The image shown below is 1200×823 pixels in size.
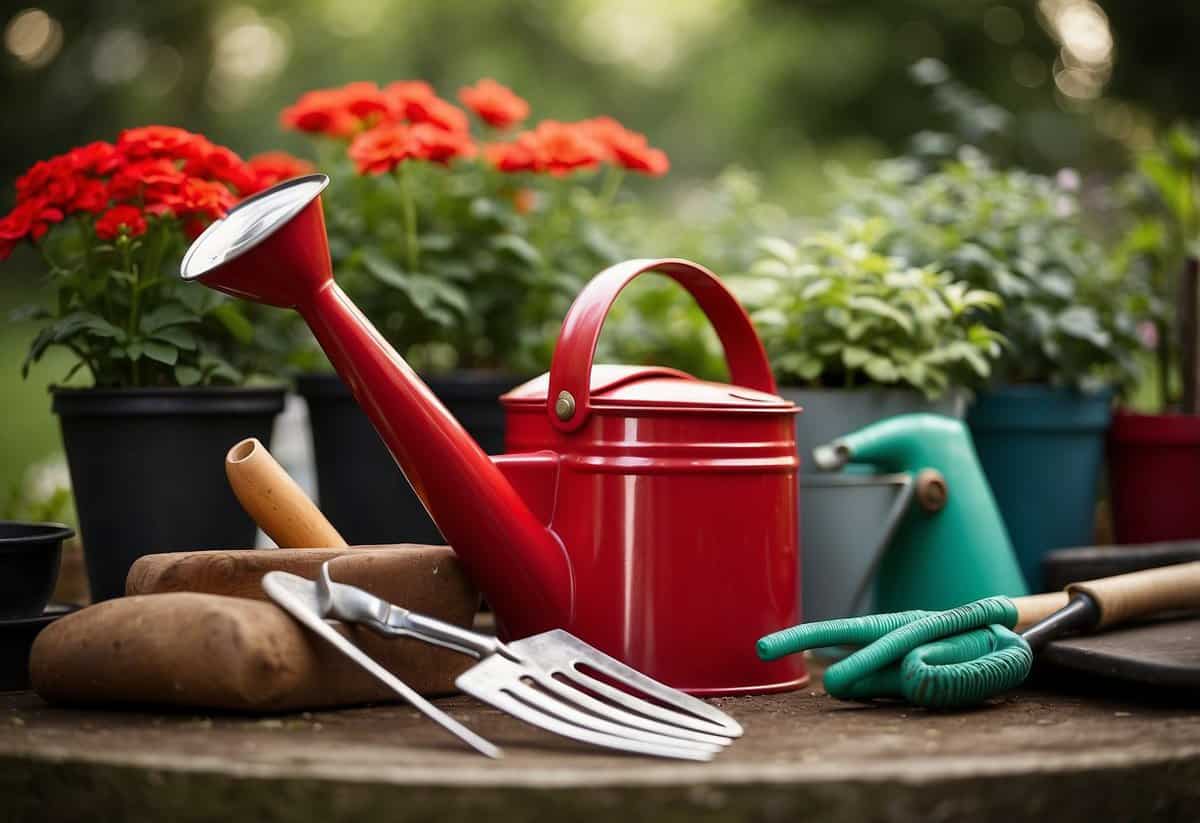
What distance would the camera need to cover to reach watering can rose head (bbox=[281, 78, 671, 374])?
5.86 ft

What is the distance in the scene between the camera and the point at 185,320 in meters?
1.49

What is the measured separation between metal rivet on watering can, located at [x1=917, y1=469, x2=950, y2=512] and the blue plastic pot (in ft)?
1.16

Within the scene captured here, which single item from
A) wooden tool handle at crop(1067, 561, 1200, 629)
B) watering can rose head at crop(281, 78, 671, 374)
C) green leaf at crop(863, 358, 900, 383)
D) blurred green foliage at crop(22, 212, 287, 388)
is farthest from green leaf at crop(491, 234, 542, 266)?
wooden tool handle at crop(1067, 561, 1200, 629)

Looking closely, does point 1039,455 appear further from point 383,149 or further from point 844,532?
point 383,149

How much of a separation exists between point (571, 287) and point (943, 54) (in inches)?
172

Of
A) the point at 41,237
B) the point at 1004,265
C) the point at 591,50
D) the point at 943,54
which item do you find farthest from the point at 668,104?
the point at 41,237

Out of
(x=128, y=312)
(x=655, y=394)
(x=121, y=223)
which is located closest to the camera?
(x=655, y=394)

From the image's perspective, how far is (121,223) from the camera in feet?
4.75

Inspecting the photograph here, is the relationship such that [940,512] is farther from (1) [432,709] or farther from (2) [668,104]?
(2) [668,104]

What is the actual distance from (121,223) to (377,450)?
1.54 ft

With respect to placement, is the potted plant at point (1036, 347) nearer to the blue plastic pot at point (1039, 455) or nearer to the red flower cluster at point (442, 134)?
the blue plastic pot at point (1039, 455)

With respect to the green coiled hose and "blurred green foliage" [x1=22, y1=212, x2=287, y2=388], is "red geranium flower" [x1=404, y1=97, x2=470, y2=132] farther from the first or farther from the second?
the green coiled hose

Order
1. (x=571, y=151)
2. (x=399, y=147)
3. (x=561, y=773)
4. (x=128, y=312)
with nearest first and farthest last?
(x=561, y=773) → (x=128, y=312) → (x=399, y=147) → (x=571, y=151)

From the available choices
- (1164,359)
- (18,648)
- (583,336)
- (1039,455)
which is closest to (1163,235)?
(1164,359)
